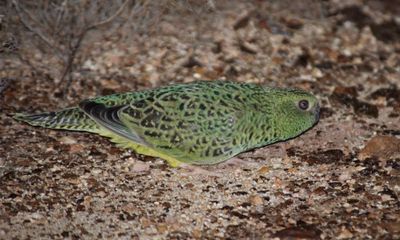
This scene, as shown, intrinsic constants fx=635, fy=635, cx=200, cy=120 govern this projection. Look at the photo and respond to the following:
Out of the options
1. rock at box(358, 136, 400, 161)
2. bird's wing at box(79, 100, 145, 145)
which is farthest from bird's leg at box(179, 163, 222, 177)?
rock at box(358, 136, 400, 161)

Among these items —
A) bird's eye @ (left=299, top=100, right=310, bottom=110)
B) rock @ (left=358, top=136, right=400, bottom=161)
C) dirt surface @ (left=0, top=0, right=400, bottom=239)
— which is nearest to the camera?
dirt surface @ (left=0, top=0, right=400, bottom=239)

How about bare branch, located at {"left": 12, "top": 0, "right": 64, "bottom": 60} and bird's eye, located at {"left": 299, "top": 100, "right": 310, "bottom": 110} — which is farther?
bare branch, located at {"left": 12, "top": 0, "right": 64, "bottom": 60}

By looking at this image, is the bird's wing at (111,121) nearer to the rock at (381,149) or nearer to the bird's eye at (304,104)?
the bird's eye at (304,104)

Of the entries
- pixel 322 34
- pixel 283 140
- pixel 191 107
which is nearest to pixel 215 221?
pixel 191 107

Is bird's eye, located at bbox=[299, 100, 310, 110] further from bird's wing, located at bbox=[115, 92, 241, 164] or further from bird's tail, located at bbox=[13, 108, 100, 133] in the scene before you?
bird's tail, located at bbox=[13, 108, 100, 133]

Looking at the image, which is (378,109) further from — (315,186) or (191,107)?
(191,107)

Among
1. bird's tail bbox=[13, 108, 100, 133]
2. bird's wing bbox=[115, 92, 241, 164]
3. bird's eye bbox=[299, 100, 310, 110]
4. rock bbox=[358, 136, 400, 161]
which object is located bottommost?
bird's tail bbox=[13, 108, 100, 133]

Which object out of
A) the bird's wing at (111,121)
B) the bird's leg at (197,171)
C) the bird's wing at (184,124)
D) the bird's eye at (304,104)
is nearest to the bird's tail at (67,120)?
the bird's wing at (111,121)
